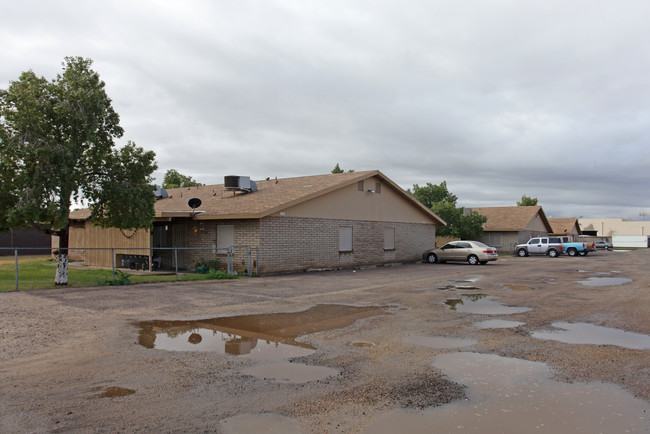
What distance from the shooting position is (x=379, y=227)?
93.2 feet

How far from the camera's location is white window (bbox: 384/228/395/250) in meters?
29.0

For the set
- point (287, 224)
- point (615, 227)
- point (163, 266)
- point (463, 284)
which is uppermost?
point (615, 227)

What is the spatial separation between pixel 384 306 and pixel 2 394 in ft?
27.1

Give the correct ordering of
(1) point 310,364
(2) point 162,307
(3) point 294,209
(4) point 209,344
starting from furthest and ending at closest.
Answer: (3) point 294,209 < (2) point 162,307 < (4) point 209,344 < (1) point 310,364

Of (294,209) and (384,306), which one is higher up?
(294,209)

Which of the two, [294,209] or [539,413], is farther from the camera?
[294,209]

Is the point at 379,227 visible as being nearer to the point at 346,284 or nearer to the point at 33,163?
the point at 346,284

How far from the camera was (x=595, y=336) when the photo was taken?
8.58 meters

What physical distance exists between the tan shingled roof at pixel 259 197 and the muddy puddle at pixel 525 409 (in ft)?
49.5

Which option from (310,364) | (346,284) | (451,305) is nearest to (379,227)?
(346,284)

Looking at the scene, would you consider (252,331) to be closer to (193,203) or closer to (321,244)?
(193,203)

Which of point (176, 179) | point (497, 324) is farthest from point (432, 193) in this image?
point (497, 324)

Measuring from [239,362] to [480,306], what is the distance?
7.14m

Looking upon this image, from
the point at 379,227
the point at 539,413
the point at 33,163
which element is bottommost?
the point at 539,413
